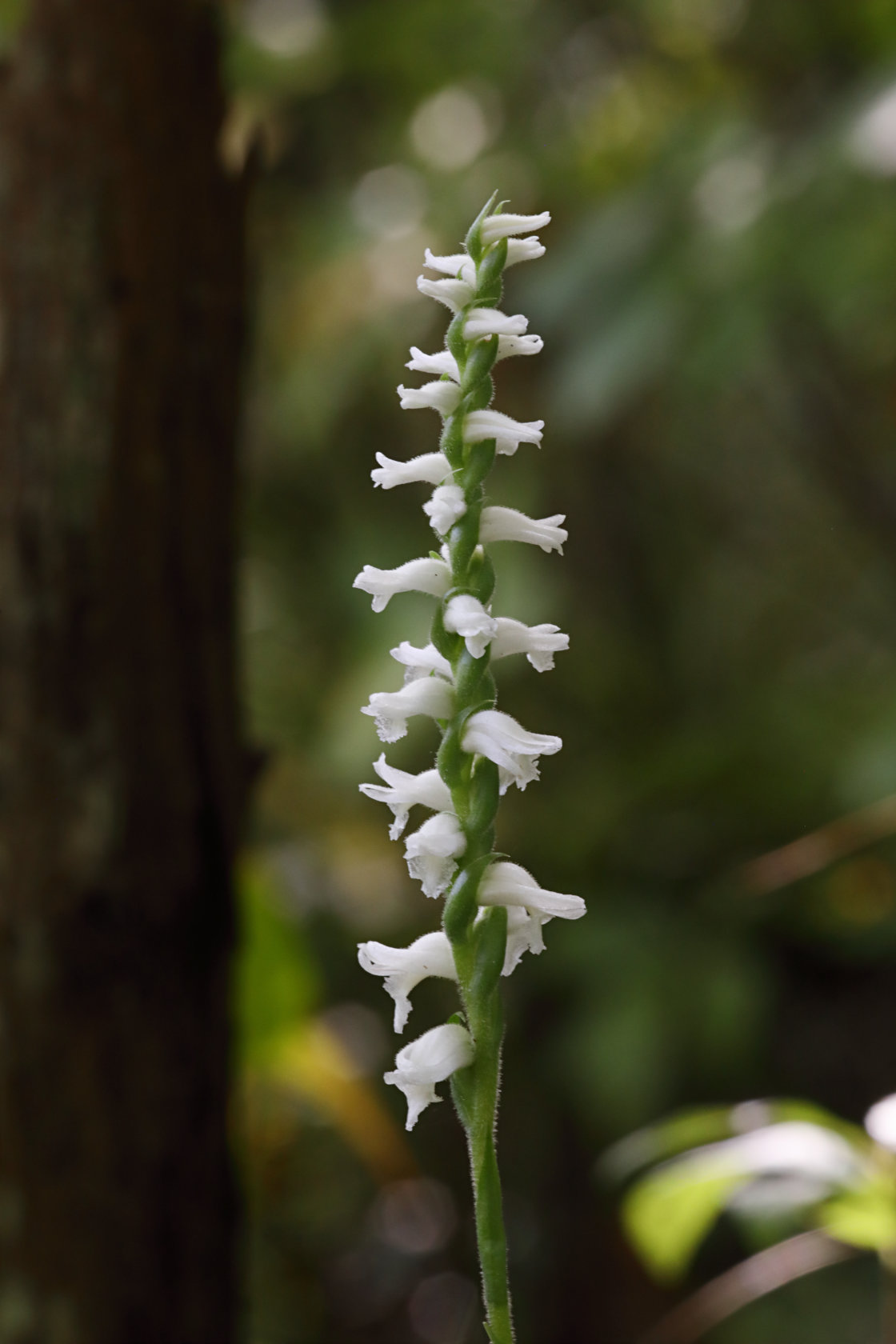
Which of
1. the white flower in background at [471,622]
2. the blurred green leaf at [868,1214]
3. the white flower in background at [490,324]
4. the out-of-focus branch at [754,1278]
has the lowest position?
the out-of-focus branch at [754,1278]

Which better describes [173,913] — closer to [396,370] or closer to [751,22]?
[396,370]

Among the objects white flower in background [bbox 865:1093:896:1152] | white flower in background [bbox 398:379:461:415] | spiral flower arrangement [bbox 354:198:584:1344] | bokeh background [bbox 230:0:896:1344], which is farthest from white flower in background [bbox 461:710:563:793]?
bokeh background [bbox 230:0:896:1344]

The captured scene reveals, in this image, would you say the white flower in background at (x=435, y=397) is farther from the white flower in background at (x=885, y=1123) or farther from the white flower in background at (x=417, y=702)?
the white flower in background at (x=885, y=1123)

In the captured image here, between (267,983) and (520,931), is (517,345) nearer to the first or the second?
(520,931)

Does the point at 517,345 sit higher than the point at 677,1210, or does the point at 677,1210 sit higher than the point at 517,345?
the point at 517,345

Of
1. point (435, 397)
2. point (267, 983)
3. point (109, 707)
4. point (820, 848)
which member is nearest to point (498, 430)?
point (435, 397)

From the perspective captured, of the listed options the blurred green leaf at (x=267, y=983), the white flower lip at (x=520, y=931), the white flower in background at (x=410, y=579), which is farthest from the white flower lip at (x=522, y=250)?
the blurred green leaf at (x=267, y=983)
